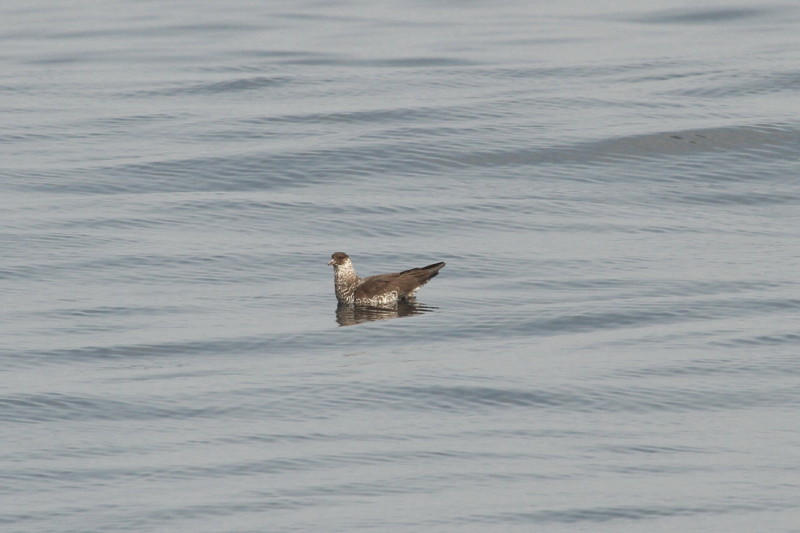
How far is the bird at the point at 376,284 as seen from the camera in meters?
22.5

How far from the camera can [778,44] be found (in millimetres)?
48688

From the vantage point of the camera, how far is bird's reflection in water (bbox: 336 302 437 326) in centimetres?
2191

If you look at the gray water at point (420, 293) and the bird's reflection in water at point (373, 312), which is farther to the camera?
the bird's reflection in water at point (373, 312)

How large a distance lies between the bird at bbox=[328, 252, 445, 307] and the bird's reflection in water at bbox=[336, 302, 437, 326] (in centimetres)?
10

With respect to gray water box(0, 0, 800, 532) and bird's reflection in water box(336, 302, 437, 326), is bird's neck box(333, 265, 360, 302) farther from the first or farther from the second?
gray water box(0, 0, 800, 532)

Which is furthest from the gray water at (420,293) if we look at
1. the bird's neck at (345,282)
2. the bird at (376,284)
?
the bird's neck at (345,282)

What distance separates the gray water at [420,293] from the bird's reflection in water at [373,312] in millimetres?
203

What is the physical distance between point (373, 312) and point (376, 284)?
465 mm

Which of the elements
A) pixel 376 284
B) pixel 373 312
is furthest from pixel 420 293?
pixel 373 312

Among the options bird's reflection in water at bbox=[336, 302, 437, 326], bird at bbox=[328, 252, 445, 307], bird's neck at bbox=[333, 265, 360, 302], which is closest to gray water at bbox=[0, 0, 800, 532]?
bird's reflection in water at bbox=[336, 302, 437, 326]

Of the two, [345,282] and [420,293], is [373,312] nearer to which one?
[345,282]

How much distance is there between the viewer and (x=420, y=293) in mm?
23500

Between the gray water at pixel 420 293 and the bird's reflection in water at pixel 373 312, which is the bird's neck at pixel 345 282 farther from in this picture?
the gray water at pixel 420 293

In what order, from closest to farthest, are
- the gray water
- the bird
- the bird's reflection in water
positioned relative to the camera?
the gray water, the bird's reflection in water, the bird
